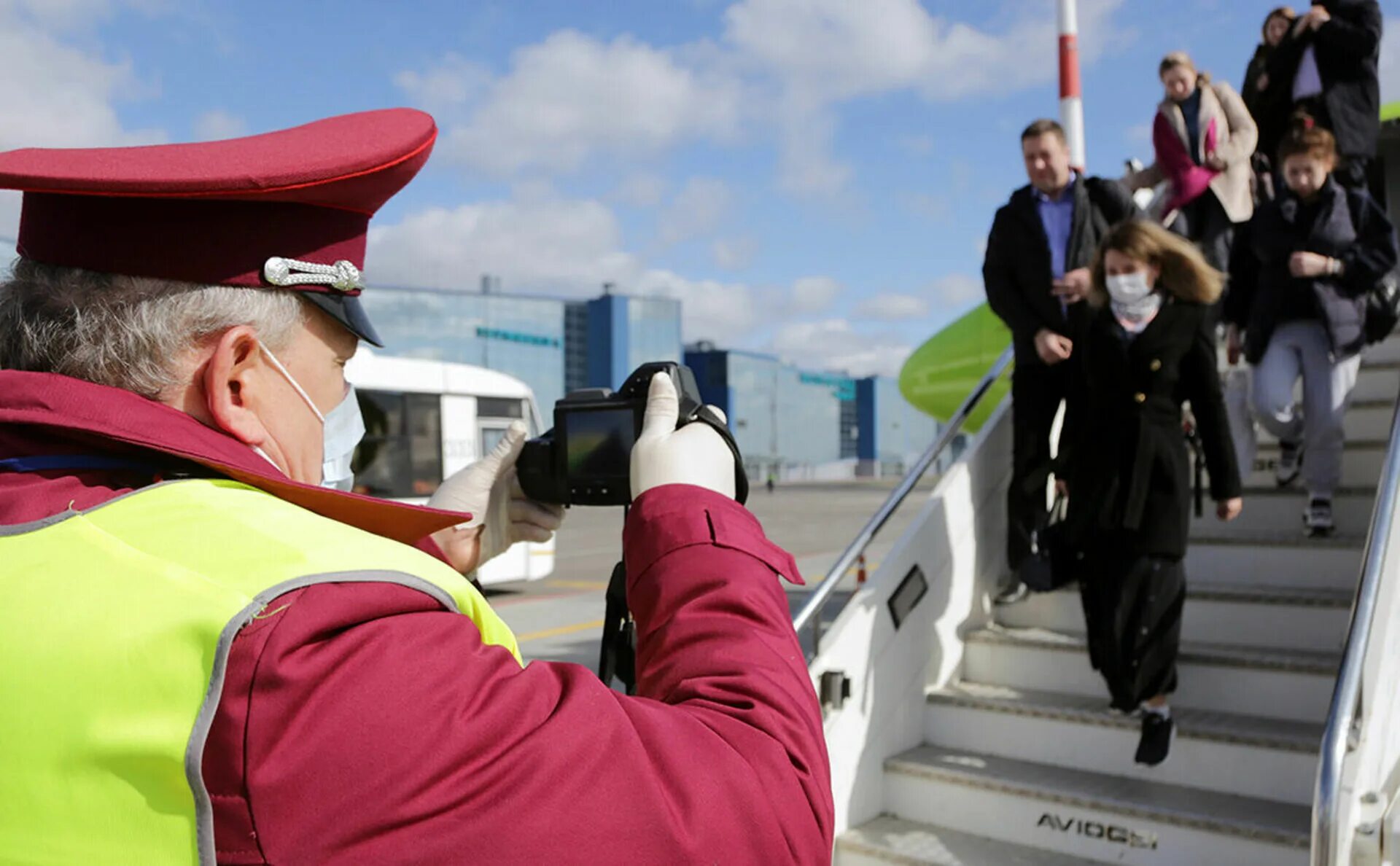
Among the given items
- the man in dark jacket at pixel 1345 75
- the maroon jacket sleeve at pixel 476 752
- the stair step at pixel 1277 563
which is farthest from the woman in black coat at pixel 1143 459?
the maroon jacket sleeve at pixel 476 752

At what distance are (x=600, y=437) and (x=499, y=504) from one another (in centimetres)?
27

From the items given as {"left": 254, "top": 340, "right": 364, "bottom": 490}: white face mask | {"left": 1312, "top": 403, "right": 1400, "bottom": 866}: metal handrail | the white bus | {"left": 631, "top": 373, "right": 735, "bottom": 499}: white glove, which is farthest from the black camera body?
the white bus

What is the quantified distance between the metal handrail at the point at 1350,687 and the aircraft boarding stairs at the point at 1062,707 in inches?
6.4

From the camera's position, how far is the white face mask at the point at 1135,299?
3.80 meters

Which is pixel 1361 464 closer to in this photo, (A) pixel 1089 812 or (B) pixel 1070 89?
(A) pixel 1089 812

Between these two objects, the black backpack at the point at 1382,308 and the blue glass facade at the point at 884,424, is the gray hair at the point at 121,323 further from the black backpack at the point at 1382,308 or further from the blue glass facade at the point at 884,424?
the blue glass facade at the point at 884,424

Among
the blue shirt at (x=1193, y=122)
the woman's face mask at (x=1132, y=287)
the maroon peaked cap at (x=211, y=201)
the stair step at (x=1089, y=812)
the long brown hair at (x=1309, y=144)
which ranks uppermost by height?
the blue shirt at (x=1193, y=122)

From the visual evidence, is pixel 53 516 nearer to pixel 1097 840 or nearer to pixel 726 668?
pixel 726 668

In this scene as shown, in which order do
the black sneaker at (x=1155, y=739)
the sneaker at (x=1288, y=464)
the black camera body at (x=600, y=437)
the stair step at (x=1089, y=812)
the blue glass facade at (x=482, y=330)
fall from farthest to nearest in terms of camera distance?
the blue glass facade at (x=482, y=330) → the sneaker at (x=1288, y=464) → the black sneaker at (x=1155, y=739) → the stair step at (x=1089, y=812) → the black camera body at (x=600, y=437)

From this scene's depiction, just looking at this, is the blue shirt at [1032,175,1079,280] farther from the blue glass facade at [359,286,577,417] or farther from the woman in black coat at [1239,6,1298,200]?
the blue glass facade at [359,286,577,417]

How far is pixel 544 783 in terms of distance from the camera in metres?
0.72

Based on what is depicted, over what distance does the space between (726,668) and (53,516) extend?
521mm

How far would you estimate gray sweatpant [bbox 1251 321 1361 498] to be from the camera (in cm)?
437

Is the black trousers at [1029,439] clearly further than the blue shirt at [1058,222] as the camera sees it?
No
